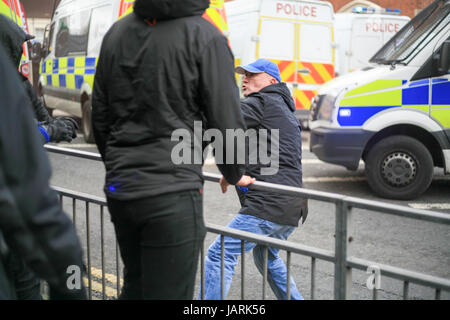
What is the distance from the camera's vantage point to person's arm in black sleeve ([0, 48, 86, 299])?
4.48 ft

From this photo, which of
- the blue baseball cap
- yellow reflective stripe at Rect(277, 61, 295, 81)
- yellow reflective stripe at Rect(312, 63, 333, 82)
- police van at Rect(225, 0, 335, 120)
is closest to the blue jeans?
the blue baseball cap

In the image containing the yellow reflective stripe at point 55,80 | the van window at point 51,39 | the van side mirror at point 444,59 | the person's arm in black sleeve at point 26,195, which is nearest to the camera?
the person's arm in black sleeve at point 26,195

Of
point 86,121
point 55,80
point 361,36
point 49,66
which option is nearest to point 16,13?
point 86,121

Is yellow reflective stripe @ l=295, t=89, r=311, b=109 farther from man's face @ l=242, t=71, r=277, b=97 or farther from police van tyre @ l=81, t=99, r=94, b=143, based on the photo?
man's face @ l=242, t=71, r=277, b=97

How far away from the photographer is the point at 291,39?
12.1m

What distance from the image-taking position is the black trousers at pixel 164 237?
2.04 meters

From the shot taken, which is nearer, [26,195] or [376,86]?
[26,195]

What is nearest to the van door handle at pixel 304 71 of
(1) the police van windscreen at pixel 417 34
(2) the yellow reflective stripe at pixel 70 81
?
(1) the police van windscreen at pixel 417 34

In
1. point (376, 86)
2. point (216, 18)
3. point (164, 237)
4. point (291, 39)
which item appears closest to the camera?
point (164, 237)

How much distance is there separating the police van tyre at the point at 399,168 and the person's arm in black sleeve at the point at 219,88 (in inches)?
218

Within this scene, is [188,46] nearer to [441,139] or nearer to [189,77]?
[189,77]

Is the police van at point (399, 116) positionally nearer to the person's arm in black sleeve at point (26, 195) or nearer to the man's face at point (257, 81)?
the man's face at point (257, 81)

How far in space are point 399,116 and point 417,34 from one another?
1.08 meters

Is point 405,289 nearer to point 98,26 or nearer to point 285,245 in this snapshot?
point 285,245
